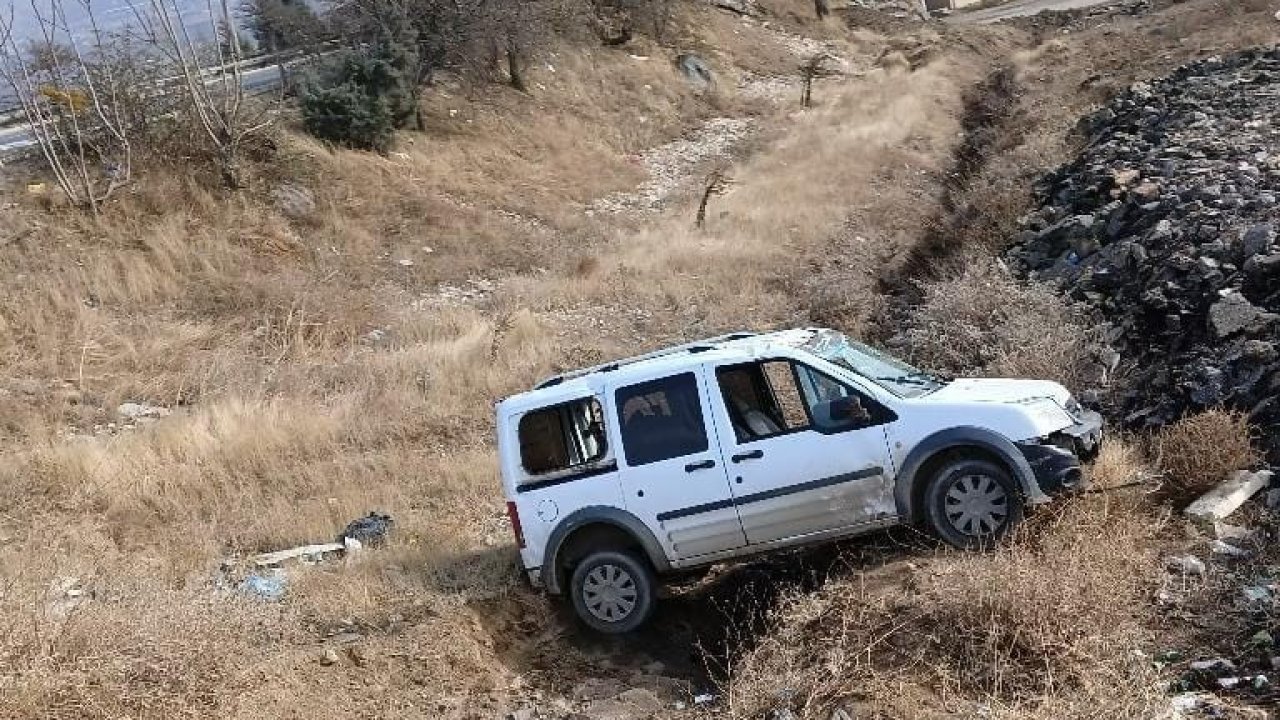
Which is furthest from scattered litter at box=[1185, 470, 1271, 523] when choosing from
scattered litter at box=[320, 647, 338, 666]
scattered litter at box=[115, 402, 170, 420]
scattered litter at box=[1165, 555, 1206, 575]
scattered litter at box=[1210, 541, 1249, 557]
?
scattered litter at box=[115, 402, 170, 420]

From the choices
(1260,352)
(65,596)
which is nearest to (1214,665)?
(1260,352)

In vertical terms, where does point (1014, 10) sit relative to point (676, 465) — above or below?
above

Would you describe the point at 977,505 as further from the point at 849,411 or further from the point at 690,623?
the point at 690,623

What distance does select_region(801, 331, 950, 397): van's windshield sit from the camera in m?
→ 7.74

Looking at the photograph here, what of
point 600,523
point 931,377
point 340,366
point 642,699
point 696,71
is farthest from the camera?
point 696,71

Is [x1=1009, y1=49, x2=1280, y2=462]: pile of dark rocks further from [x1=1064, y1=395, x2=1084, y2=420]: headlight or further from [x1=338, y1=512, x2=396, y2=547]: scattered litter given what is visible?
[x1=338, y1=512, x2=396, y2=547]: scattered litter

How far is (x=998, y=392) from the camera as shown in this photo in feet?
24.8

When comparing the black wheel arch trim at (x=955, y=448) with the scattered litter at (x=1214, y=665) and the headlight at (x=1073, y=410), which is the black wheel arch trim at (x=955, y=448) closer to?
the headlight at (x=1073, y=410)

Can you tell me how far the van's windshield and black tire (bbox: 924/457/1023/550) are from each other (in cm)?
63

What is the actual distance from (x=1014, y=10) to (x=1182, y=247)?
48.5m

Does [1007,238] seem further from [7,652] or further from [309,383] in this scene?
[7,652]

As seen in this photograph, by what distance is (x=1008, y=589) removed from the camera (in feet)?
19.4

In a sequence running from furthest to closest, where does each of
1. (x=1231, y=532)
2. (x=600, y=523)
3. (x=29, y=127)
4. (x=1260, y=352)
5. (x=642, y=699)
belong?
(x=29, y=127)
(x=1260, y=352)
(x=600, y=523)
(x=642, y=699)
(x=1231, y=532)

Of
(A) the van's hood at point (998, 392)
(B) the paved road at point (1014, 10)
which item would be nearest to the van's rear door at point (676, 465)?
(A) the van's hood at point (998, 392)
